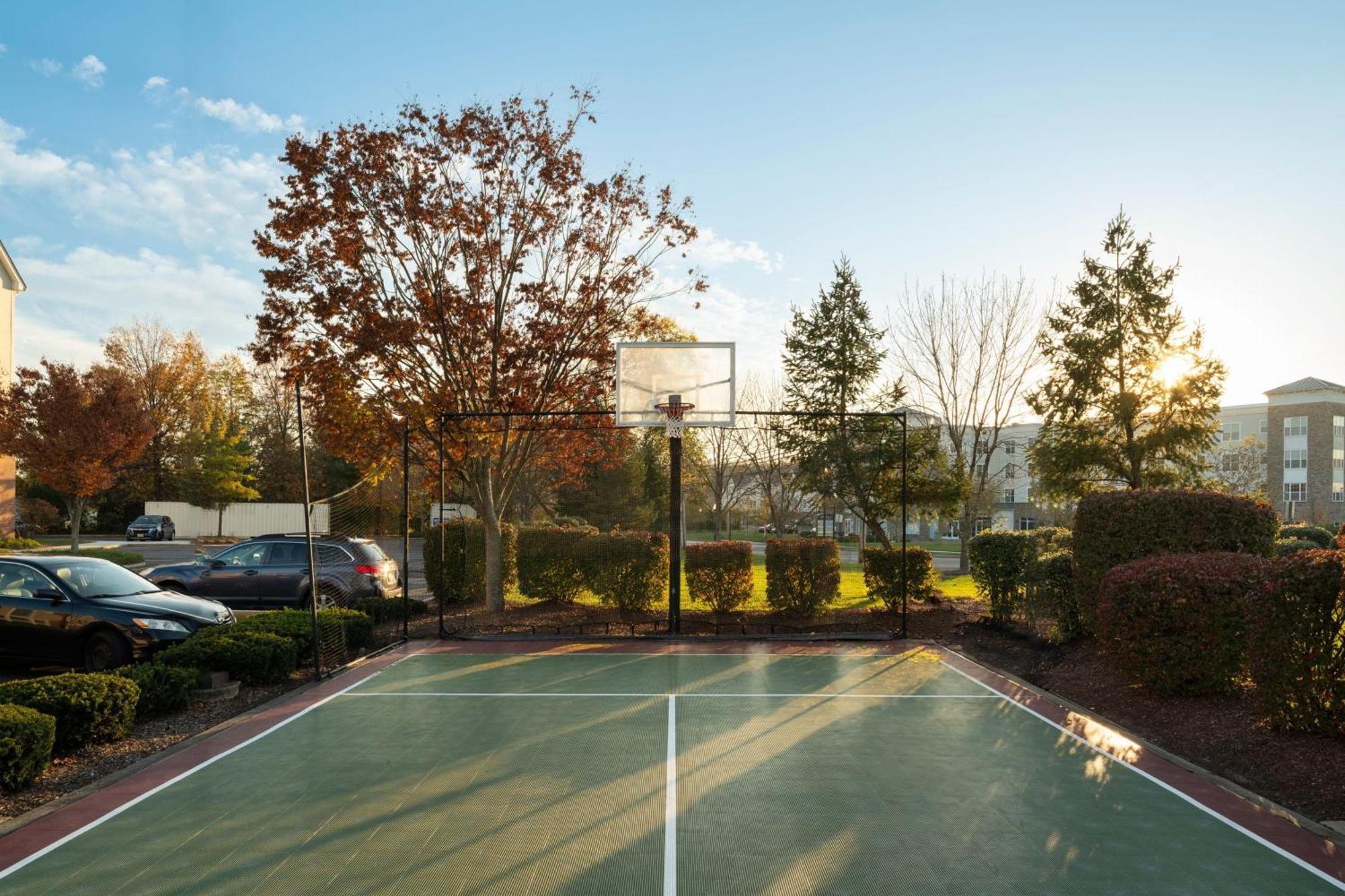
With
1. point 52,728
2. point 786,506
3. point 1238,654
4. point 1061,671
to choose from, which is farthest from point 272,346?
point 786,506

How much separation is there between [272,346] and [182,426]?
3097 cm

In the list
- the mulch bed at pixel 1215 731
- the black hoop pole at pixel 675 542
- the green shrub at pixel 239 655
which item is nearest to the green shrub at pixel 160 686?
the green shrub at pixel 239 655

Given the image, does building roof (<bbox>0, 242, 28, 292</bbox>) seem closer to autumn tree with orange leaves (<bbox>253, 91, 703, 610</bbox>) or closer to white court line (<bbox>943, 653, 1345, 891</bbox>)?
autumn tree with orange leaves (<bbox>253, 91, 703, 610</bbox>)

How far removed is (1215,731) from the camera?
7176 millimetres

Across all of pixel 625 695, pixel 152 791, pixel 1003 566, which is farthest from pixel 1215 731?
pixel 152 791

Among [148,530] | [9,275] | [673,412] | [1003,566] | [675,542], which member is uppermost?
[9,275]

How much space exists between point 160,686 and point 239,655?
1.16 m

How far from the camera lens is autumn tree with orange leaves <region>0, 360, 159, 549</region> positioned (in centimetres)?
2378

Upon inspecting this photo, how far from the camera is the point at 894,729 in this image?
756 centimetres

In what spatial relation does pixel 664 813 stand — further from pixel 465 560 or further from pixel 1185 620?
pixel 465 560

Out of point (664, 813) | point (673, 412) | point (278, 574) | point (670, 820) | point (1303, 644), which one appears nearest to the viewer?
point (670, 820)

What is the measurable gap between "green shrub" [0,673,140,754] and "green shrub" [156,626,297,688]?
136cm

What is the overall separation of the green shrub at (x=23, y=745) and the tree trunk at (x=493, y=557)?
8.81 m

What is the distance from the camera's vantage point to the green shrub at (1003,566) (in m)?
13.2
